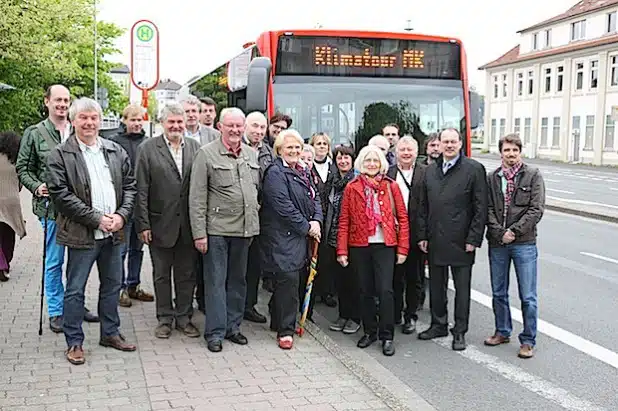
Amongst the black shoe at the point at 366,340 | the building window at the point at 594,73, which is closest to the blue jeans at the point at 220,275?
the black shoe at the point at 366,340

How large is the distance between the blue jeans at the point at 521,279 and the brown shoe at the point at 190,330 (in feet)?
8.83

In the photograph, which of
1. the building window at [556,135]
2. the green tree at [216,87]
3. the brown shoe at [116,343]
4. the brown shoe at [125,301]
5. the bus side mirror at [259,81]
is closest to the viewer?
the brown shoe at [116,343]

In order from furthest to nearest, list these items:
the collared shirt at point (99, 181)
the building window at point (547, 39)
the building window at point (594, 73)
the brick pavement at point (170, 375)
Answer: the building window at point (547, 39) < the building window at point (594, 73) < the collared shirt at point (99, 181) < the brick pavement at point (170, 375)

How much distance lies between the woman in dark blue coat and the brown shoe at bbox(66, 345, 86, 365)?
5.33ft

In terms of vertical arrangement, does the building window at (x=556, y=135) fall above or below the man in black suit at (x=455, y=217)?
above

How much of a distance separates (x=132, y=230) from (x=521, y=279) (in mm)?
3956

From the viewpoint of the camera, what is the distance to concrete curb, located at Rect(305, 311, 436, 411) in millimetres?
4965

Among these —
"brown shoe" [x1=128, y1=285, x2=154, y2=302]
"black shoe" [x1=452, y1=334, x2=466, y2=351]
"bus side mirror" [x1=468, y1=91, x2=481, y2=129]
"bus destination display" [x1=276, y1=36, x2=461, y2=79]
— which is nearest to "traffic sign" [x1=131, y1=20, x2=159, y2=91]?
"bus destination display" [x1=276, y1=36, x2=461, y2=79]

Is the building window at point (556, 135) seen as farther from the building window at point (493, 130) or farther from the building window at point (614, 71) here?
the building window at point (493, 130)

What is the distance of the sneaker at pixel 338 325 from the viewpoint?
7.09 m

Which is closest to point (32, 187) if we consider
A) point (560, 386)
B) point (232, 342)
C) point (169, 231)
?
point (169, 231)

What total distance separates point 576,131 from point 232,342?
47259mm

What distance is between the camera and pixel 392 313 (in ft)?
20.8

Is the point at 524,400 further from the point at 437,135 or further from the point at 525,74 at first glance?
the point at 525,74
